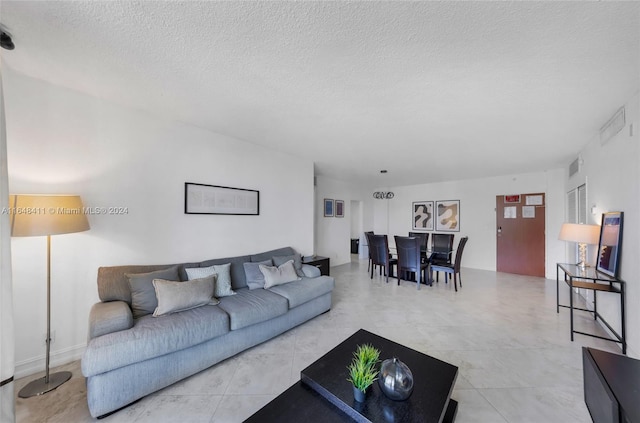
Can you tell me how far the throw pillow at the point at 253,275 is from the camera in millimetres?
2854

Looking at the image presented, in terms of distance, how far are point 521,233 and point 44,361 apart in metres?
7.86

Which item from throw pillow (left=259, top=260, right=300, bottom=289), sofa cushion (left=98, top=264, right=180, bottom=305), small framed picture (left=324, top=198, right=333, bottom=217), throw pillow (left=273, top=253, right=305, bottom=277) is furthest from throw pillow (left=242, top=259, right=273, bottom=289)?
small framed picture (left=324, top=198, right=333, bottom=217)

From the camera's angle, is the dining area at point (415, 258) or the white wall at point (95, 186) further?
the dining area at point (415, 258)

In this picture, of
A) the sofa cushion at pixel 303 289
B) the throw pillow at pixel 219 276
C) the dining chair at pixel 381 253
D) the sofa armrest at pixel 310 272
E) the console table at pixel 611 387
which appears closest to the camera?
the console table at pixel 611 387

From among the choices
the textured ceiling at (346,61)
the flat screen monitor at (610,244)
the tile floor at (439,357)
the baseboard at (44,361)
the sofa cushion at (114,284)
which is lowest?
the tile floor at (439,357)

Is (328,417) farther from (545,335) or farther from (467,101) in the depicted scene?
(545,335)

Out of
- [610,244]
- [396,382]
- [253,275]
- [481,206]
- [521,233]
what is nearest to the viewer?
[396,382]

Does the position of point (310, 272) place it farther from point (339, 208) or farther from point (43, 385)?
point (339, 208)

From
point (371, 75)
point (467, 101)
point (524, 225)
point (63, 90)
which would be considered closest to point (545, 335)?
point (467, 101)

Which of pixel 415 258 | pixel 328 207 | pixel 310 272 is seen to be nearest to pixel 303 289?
pixel 310 272

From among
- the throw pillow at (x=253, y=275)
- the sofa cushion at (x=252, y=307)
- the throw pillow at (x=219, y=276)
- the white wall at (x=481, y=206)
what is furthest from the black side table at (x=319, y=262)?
the white wall at (x=481, y=206)

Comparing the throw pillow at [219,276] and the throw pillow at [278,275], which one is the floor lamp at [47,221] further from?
the throw pillow at [278,275]

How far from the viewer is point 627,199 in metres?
2.20

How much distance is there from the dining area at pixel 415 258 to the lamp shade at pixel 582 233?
1.56m
